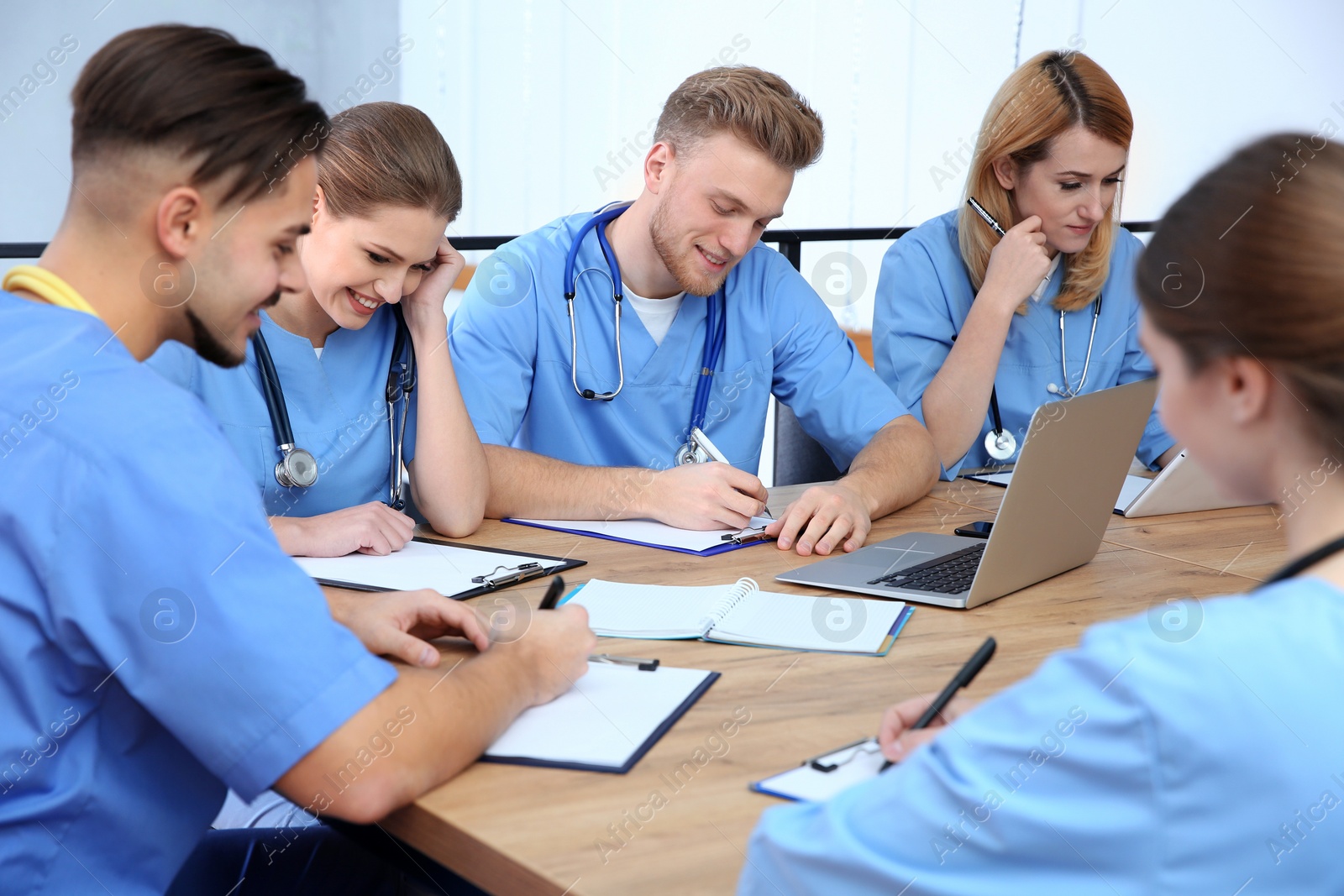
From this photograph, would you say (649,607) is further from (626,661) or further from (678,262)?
(678,262)

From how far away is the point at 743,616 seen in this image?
123 centimetres

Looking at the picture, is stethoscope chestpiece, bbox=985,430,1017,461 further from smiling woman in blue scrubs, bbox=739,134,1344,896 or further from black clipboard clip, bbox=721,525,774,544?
smiling woman in blue scrubs, bbox=739,134,1344,896

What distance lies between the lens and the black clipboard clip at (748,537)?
154 centimetres

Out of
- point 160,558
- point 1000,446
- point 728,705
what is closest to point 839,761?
point 728,705

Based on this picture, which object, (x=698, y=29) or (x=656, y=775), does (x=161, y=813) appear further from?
(x=698, y=29)

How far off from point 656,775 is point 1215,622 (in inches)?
17.5

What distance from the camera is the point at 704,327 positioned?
6.62 ft

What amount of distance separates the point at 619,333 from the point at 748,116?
41 centimetres

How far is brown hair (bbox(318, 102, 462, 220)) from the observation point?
1460 millimetres

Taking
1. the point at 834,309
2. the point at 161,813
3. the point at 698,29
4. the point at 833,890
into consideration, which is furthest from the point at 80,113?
the point at 834,309

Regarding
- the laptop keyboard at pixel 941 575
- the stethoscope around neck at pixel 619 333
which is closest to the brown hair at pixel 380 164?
the stethoscope around neck at pixel 619 333

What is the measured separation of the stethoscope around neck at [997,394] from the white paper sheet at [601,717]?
4.07ft

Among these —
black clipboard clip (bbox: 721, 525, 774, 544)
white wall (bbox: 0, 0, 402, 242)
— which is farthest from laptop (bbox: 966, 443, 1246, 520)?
white wall (bbox: 0, 0, 402, 242)

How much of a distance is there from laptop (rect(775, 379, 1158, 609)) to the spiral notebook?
0.07 meters
